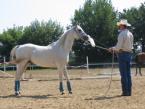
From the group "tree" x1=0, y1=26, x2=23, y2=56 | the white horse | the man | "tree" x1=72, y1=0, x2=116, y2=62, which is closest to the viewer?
the man

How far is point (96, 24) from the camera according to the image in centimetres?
5334

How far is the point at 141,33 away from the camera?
52.3 m

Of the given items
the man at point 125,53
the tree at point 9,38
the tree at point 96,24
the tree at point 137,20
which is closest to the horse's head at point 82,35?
the man at point 125,53

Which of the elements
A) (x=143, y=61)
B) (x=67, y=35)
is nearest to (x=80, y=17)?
(x=143, y=61)

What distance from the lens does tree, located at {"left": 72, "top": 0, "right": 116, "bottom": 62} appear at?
49188 mm

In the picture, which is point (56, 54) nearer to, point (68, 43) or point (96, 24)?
point (68, 43)

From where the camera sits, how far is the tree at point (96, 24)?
49.2 m

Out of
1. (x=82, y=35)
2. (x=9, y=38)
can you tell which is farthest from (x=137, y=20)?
(x=82, y=35)

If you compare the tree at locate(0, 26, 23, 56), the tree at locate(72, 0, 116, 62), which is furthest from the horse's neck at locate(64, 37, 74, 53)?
the tree at locate(0, 26, 23, 56)

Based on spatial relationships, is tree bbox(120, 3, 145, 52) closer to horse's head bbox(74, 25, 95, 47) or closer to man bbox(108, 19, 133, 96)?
horse's head bbox(74, 25, 95, 47)

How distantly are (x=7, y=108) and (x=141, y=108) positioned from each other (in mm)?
2791

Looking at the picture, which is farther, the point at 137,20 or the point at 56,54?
the point at 137,20

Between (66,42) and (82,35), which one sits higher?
(82,35)

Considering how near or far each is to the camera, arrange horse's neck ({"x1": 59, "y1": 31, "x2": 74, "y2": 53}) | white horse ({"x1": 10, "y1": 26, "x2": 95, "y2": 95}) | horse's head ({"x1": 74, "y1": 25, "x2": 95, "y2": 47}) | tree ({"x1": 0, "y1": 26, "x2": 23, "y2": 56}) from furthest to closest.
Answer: tree ({"x1": 0, "y1": 26, "x2": 23, "y2": 56}), horse's neck ({"x1": 59, "y1": 31, "x2": 74, "y2": 53}), white horse ({"x1": 10, "y1": 26, "x2": 95, "y2": 95}), horse's head ({"x1": 74, "y1": 25, "x2": 95, "y2": 47})
